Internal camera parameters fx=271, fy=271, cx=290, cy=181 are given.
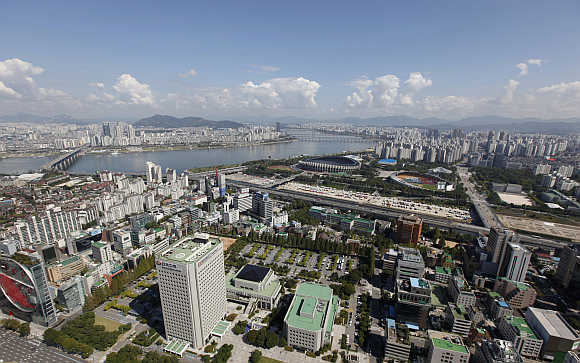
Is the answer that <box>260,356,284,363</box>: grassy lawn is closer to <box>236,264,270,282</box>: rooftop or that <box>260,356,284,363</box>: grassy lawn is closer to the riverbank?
<box>236,264,270,282</box>: rooftop

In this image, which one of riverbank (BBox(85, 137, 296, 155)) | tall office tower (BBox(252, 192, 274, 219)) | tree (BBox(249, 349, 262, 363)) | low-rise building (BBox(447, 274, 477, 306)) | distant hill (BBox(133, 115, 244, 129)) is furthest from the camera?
distant hill (BBox(133, 115, 244, 129))

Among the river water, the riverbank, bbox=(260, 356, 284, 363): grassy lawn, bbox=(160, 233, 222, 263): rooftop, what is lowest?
the river water

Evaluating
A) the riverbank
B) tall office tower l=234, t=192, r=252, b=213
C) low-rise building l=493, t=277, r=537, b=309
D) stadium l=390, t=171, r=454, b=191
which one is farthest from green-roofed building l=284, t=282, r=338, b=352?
the riverbank

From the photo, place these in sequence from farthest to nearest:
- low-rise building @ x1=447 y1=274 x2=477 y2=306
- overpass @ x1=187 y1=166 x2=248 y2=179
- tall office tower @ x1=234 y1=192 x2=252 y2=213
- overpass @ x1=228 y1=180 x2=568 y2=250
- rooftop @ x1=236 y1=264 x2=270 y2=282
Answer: overpass @ x1=187 y1=166 x2=248 y2=179
tall office tower @ x1=234 y1=192 x2=252 y2=213
overpass @ x1=228 y1=180 x2=568 y2=250
rooftop @ x1=236 y1=264 x2=270 y2=282
low-rise building @ x1=447 y1=274 x2=477 y2=306

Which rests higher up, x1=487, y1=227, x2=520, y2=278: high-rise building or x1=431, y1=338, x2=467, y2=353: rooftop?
x1=487, y1=227, x2=520, y2=278: high-rise building

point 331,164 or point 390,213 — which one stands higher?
point 331,164

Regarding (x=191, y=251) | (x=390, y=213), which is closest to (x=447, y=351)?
(x=191, y=251)

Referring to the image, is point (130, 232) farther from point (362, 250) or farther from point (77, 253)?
point (362, 250)

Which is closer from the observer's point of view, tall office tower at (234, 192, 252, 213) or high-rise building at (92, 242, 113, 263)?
high-rise building at (92, 242, 113, 263)

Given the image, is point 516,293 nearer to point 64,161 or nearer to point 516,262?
point 516,262
